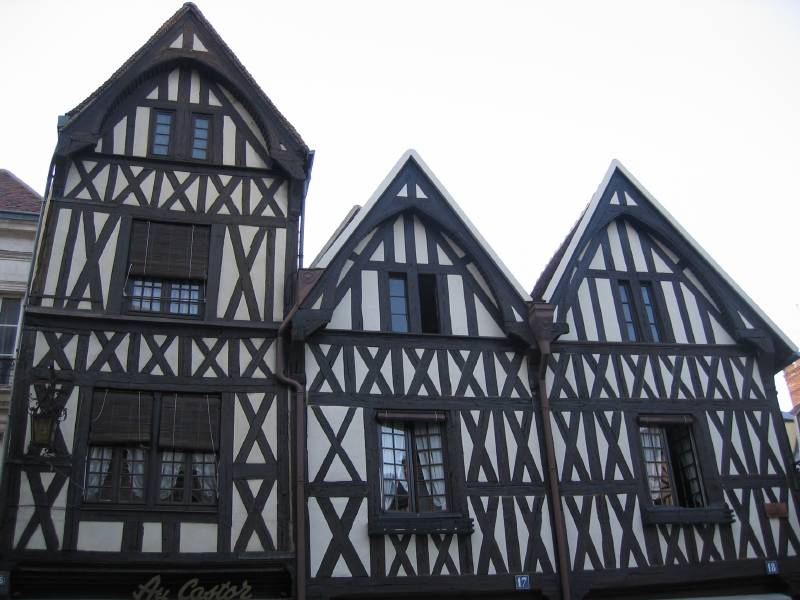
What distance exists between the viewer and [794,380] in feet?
76.2

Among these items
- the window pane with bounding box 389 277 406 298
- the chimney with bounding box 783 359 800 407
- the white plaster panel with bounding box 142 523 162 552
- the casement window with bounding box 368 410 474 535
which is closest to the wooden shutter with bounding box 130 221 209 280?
the window pane with bounding box 389 277 406 298

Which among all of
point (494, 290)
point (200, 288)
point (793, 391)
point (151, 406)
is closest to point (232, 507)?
point (151, 406)

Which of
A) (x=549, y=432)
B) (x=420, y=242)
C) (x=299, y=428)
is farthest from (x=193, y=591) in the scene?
(x=420, y=242)

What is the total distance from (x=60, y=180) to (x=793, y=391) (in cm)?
1889

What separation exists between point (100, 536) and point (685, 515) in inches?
341

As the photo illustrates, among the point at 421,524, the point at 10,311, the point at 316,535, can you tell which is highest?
the point at 10,311

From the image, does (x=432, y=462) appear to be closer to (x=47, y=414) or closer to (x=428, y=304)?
(x=428, y=304)

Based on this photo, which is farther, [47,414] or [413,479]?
[413,479]

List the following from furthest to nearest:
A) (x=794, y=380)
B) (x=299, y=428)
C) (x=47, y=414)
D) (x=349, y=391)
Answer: (x=794, y=380) < (x=349, y=391) < (x=299, y=428) < (x=47, y=414)

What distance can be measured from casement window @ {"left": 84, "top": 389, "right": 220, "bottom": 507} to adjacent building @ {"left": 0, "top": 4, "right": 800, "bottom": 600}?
0.03 m

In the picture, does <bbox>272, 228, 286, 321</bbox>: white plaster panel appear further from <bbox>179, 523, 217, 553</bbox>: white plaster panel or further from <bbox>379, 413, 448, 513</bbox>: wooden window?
<bbox>179, 523, 217, 553</bbox>: white plaster panel

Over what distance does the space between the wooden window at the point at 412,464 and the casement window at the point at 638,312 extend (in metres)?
4.05

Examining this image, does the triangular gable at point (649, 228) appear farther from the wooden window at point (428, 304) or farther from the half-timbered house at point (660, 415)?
the wooden window at point (428, 304)

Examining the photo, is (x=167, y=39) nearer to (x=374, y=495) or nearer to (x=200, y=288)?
(x=200, y=288)
